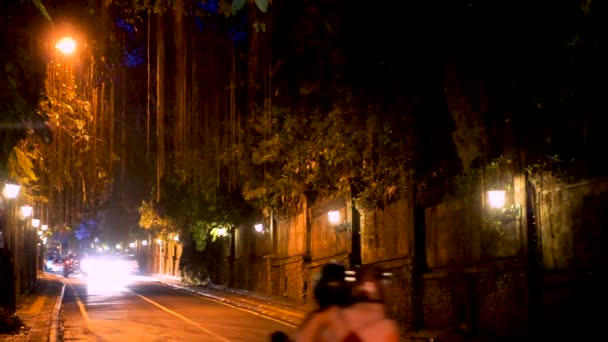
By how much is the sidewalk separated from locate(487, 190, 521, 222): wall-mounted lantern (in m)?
9.92

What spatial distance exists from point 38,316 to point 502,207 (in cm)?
1379

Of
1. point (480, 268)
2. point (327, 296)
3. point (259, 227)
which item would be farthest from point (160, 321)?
point (327, 296)

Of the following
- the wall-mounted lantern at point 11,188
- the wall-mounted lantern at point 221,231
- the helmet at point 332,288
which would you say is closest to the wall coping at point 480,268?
the wall-mounted lantern at point 11,188

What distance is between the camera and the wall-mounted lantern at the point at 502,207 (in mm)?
16078

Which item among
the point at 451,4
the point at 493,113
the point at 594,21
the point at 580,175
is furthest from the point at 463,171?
the point at 594,21

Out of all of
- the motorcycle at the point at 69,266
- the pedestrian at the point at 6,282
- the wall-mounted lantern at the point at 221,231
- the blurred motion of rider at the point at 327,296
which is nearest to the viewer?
the blurred motion of rider at the point at 327,296

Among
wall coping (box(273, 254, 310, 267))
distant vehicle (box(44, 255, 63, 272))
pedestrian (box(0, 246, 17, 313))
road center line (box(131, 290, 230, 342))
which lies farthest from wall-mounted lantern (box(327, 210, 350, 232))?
distant vehicle (box(44, 255, 63, 272))

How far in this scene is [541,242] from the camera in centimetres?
1550

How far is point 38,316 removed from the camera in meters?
22.3

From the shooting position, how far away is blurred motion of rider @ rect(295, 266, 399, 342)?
5.17 m

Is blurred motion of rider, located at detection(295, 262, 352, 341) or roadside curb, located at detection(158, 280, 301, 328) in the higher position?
blurred motion of rider, located at detection(295, 262, 352, 341)

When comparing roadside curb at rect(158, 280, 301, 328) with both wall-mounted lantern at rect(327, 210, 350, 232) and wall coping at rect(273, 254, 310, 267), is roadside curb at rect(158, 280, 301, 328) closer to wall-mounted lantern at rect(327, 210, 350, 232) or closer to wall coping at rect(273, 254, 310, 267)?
wall coping at rect(273, 254, 310, 267)

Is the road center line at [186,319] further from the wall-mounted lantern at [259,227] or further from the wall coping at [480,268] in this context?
the wall-mounted lantern at [259,227]

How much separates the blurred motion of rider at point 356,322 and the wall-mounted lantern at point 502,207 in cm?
1127
